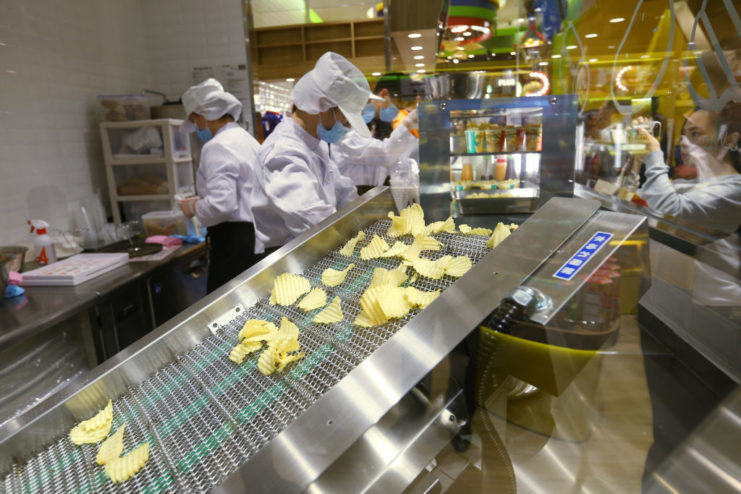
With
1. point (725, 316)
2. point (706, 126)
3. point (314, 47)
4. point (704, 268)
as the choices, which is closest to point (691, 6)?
point (706, 126)

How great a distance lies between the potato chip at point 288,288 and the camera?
1008 mm

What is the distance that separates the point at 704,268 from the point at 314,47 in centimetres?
356

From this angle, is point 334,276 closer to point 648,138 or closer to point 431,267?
point 431,267

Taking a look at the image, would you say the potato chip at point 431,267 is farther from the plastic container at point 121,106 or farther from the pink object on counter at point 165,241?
the plastic container at point 121,106

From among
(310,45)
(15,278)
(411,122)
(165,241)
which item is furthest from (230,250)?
(310,45)

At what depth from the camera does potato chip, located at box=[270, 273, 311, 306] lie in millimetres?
1008

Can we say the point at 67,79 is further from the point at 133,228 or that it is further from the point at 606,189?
the point at 606,189

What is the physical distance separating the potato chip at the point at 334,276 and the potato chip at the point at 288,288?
0.14 ft

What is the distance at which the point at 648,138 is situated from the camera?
7.82 feet

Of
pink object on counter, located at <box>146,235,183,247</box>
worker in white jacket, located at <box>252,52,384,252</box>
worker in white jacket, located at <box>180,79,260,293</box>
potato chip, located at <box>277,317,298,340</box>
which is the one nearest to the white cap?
worker in white jacket, located at <box>252,52,384,252</box>

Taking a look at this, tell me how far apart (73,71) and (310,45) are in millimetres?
1929

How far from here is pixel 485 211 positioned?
2289 mm

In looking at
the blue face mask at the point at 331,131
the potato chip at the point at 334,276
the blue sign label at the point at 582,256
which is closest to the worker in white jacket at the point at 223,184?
the blue face mask at the point at 331,131

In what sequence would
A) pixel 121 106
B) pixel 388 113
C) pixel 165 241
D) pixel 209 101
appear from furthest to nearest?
pixel 388 113, pixel 121 106, pixel 165 241, pixel 209 101
